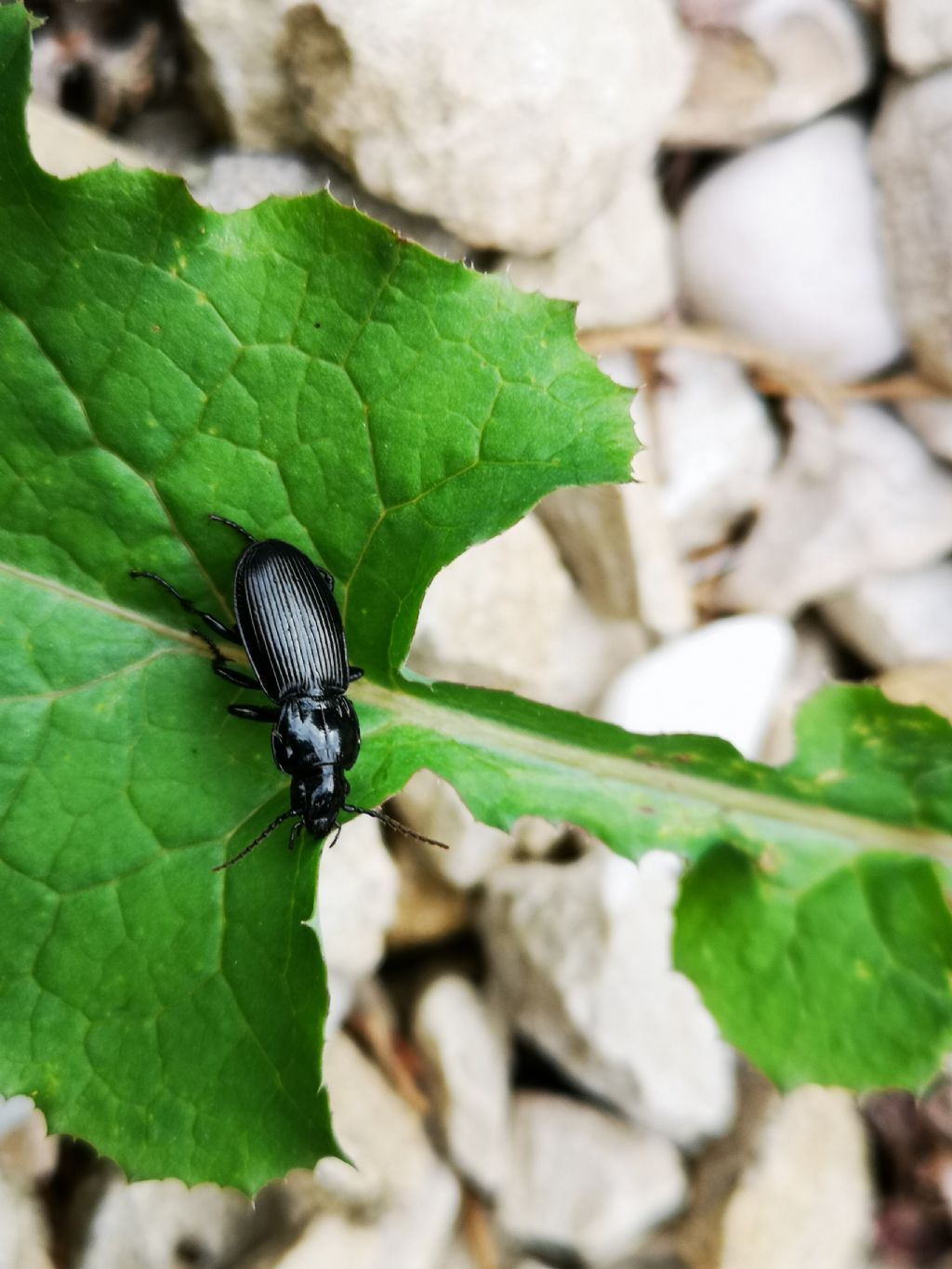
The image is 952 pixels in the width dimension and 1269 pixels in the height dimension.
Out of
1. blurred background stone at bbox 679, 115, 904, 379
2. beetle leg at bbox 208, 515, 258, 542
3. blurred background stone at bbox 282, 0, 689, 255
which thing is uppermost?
blurred background stone at bbox 282, 0, 689, 255

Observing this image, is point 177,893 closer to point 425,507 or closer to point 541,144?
point 425,507

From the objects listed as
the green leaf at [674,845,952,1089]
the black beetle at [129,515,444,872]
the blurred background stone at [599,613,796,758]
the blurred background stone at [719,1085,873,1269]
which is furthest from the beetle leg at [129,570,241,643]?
the blurred background stone at [719,1085,873,1269]

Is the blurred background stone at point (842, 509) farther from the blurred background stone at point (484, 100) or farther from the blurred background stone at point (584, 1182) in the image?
the blurred background stone at point (584, 1182)

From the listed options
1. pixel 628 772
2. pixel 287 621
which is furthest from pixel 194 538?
pixel 628 772

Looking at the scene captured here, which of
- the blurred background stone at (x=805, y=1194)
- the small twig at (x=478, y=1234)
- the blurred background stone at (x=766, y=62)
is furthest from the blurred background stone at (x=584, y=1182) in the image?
the blurred background stone at (x=766, y=62)

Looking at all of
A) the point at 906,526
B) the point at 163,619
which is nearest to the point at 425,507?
the point at 163,619

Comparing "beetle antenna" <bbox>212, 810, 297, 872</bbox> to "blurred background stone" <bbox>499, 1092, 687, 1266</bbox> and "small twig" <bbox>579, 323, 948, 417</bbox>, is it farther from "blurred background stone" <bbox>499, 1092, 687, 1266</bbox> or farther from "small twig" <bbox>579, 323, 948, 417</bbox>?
"small twig" <bbox>579, 323, 948, 417</bbox>
